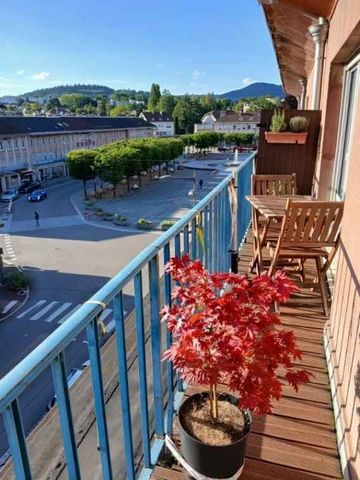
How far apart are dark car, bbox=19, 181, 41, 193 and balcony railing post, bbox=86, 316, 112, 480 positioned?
127 ft

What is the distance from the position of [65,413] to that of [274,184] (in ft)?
13.5

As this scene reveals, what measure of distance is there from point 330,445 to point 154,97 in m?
102

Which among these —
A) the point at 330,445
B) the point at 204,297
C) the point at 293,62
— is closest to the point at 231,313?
the point at 204,297

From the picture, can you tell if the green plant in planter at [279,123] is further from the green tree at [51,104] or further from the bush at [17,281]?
the green tree at [51,104]

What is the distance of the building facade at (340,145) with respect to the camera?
1800mm

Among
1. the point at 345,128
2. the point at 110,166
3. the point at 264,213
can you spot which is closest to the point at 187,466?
the point at 264,213

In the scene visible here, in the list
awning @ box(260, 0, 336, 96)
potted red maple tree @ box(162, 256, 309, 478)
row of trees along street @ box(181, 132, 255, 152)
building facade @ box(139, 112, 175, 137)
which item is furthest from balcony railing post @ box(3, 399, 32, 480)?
building facade @ box(139, 112, 175, 137)

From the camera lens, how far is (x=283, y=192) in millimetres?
4680

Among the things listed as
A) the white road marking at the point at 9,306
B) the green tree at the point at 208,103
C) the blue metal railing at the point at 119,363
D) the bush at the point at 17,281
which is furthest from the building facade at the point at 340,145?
the green tree at the point at 208,103

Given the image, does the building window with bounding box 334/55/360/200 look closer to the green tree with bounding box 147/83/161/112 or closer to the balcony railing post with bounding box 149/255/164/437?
the balcony railing post with bounding box 149/255/164/437

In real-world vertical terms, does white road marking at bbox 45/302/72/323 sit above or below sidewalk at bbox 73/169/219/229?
below

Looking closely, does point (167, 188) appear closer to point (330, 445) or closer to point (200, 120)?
point (330, 445)

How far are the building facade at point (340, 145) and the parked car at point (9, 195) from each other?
31597 millimetres

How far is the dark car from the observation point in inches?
1446
